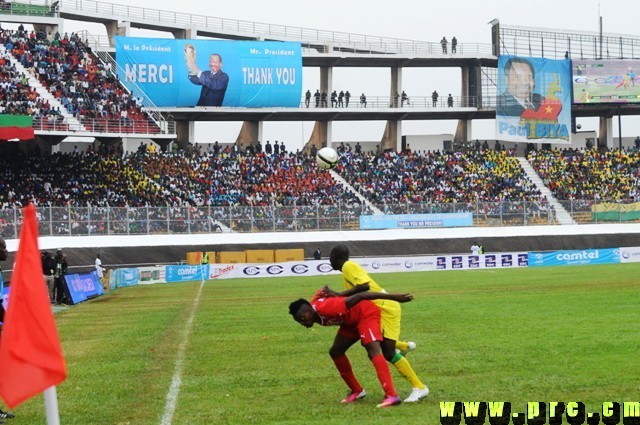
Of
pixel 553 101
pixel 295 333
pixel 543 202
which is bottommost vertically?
pixel 295 333

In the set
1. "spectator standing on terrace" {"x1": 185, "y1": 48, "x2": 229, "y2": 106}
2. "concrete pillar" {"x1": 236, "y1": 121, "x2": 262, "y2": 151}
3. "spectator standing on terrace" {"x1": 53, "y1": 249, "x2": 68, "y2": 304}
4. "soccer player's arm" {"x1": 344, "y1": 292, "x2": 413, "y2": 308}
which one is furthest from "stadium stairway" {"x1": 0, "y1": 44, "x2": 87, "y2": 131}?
"soccer player's arm" {"x1": 344, "y1": 292, "x2": 413, "y2": 308}

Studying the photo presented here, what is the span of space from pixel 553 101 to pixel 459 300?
175ft

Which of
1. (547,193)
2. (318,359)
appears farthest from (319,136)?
(318,359)

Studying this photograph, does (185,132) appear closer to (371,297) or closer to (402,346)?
(402,346)

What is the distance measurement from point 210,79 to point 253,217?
17521mm

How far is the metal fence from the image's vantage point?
54.7m

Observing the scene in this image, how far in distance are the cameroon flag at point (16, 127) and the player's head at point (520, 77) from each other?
3902 cm

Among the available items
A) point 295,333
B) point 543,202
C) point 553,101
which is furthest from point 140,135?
point 295,333

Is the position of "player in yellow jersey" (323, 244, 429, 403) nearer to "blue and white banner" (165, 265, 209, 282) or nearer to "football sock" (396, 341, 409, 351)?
"football sock" (396, 341, 409, 351)

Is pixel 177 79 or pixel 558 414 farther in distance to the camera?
pixel 177 79

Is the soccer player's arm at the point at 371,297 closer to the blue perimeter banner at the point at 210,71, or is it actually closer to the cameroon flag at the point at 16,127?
the cameroon flag at the point at 16,127

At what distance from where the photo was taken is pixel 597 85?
82750 mm

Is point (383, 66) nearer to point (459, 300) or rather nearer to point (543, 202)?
point (543, 202)

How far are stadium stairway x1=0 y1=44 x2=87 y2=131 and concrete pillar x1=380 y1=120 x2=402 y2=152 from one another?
29857 mm
